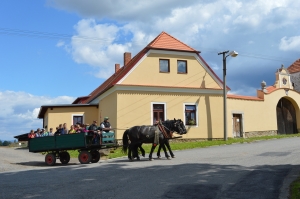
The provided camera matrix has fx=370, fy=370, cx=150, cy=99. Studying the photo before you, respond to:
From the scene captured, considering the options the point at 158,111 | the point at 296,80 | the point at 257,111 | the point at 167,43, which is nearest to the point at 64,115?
the point at 158,111

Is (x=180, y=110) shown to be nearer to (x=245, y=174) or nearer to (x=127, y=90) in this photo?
(x=127, y=90)

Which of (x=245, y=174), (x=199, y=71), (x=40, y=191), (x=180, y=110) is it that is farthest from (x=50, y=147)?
(x=199, y=71)

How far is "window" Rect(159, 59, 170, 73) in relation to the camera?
2556cm

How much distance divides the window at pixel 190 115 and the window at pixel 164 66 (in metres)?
2.90

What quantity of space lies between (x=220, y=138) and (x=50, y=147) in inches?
559

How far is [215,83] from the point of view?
88.2 ft

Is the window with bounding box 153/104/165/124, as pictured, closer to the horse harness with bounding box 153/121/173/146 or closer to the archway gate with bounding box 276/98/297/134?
the horse harness with bounding box 153/121/173/146

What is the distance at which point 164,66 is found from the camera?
2567 cm

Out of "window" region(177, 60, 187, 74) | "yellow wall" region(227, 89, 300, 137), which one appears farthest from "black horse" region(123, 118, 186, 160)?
"yellow wall" region(227, 89, 300, 137)

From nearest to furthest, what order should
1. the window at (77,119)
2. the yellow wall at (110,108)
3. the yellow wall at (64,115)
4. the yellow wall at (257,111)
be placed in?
the yellow wall at (110,108) → the yellow wall at (257,111) → the yellow wall at (64,115) → the window at (77,119)

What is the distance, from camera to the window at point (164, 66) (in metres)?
25.6

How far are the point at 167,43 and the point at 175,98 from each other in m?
3.94

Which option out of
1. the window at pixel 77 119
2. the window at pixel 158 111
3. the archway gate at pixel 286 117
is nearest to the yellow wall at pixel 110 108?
the window at pixel 77 119

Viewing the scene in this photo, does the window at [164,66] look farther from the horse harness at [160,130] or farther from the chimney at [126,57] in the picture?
the horse harness at [160,130]
